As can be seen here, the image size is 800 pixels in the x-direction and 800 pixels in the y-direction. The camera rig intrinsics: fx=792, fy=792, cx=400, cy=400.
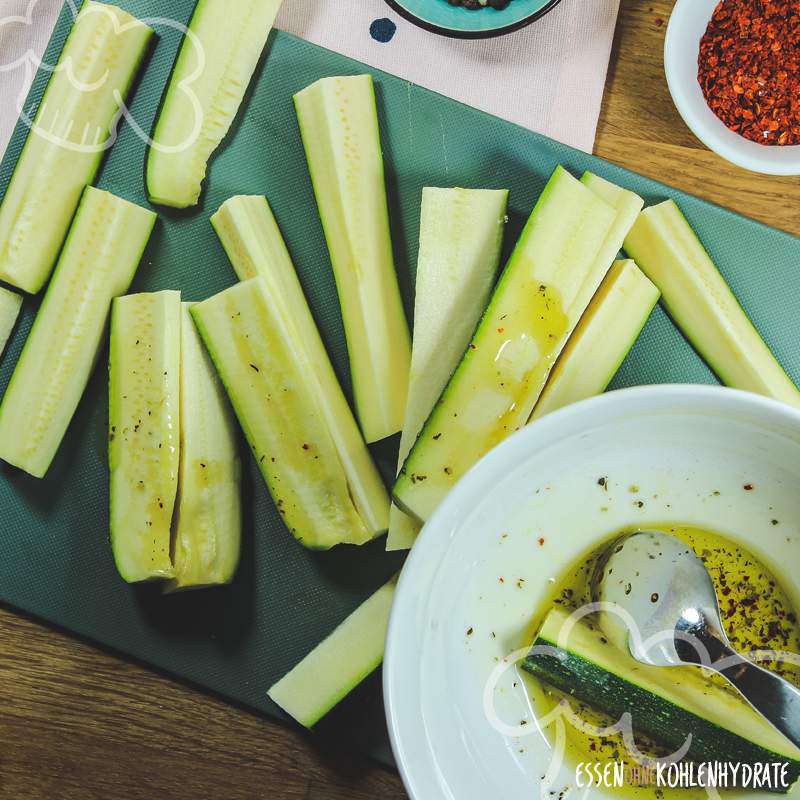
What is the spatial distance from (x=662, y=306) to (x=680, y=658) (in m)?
0.49

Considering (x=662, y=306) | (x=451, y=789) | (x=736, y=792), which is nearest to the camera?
(x=451, y=789)

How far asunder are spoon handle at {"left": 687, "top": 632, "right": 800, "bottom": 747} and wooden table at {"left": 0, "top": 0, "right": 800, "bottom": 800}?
1.75ft

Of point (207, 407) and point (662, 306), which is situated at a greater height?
point (662, 306)

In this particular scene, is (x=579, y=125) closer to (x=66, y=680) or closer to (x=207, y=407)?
(x=207, y=407)

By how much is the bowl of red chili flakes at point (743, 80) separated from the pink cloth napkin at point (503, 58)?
0.38ft

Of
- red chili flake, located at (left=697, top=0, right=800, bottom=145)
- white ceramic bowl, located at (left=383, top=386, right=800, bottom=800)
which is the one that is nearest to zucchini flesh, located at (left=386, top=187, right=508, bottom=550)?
white ceramic bowl, located at (left=383, top=386, right=800, bottom=800)

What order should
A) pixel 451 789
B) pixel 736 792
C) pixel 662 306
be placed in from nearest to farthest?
pixel 451 789 < pixel 736 792 < pixel 662 306

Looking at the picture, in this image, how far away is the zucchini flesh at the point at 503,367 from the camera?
40.8 inches

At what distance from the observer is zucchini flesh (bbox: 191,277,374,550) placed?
1.13 m

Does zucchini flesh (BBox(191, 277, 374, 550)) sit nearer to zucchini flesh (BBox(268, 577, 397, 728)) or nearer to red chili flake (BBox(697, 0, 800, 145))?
zucchini flesh (BBox(268, 577, 397, 728))

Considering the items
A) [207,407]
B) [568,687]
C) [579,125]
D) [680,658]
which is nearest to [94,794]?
[207,407]

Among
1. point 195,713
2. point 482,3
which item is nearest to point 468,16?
point 482,3

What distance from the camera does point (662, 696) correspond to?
981 mm

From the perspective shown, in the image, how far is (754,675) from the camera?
0.92m
